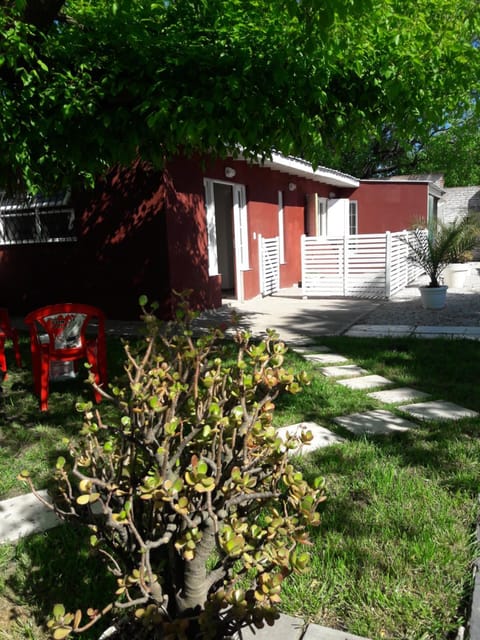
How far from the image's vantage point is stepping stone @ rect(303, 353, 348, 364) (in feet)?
19.5

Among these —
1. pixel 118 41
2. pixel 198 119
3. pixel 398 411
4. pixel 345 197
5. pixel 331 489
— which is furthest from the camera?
pixel 345 197

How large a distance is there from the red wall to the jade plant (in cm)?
1924

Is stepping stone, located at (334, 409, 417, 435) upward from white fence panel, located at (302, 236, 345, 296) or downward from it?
downward

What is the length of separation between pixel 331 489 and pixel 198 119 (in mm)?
2644

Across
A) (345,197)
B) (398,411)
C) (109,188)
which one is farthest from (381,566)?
(345,197)

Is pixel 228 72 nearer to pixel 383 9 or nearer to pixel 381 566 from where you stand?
pixel 383 9

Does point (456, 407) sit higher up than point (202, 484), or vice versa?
point (202, 484)

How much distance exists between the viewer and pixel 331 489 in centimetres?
298

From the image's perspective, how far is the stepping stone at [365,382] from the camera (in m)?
4.99

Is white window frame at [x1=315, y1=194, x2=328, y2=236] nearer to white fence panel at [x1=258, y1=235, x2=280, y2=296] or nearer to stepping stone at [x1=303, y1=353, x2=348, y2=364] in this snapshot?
white fence panel at [x1=258, y1=235, x2=280, y2=296]

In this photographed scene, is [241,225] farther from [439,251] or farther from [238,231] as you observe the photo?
[439,251]

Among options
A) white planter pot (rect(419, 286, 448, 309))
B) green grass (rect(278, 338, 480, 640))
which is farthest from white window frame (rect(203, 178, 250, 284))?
green grass (rect(278, 338, 480, 640))

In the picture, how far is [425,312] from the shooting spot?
912 centimetres

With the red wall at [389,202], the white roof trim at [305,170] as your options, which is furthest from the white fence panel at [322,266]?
the red wall at [389,202]
